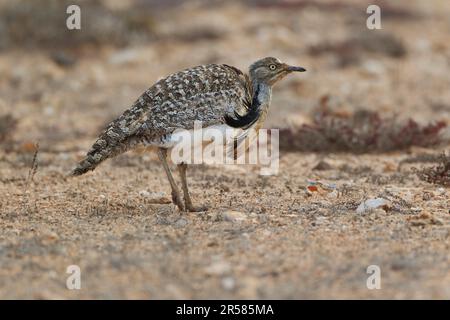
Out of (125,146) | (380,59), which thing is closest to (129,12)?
(380,59)

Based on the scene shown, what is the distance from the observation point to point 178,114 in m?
6.95

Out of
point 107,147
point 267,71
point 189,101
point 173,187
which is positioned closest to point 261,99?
point 267,71

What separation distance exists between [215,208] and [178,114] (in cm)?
99

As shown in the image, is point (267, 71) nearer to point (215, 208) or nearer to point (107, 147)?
point (215, 208)

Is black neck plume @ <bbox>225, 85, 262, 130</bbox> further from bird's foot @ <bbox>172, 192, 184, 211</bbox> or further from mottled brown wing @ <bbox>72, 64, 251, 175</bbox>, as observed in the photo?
bird's foot @ <bbox>172, 192, 184, 211</bbox>

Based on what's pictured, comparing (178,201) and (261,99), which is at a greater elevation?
(261,99)

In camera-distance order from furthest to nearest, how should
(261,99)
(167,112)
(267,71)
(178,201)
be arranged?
(267,71) < (261,99) < (178,201) < (167,112)

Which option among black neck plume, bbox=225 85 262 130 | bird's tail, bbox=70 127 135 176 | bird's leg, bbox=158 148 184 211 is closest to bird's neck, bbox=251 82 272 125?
black neck plume, bbox=225 85 262 130

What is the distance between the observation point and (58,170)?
31.0ft

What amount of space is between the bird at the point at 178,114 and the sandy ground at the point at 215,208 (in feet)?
1.90

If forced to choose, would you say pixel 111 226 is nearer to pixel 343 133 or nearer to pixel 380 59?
pixel 343 133

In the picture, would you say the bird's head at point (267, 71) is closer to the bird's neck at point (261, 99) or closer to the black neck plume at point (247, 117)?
the bird's neck at point (261, 99)

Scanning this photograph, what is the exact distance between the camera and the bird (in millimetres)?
6938

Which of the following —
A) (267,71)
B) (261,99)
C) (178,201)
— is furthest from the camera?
(267,71)
